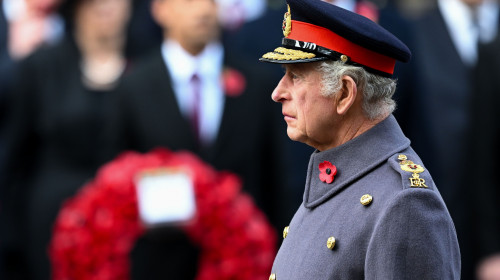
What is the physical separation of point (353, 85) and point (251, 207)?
3.26 metres

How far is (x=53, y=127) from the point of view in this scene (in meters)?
8.14

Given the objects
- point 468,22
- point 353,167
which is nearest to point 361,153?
point 353,167

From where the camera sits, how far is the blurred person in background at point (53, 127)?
26.7ft

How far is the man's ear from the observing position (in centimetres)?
366

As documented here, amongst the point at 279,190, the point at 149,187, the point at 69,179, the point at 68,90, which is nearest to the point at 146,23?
the point at 68,90

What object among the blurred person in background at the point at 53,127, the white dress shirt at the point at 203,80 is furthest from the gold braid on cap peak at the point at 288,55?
the blurred person in background at the point at 53,127

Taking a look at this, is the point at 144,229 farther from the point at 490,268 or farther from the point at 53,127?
the point at 490,268

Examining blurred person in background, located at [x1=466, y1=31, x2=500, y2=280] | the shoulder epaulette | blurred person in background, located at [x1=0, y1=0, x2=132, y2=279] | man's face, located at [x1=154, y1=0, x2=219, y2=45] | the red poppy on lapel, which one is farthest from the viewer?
blurred person in background, located at [x1=0, y1=0, x2=132, y2=279]

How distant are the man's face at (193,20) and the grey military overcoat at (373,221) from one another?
3.64 meters

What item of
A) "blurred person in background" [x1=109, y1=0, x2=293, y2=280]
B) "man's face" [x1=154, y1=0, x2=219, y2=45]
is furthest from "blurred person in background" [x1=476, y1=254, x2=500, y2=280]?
"man's face" [x1=154, y1=0, x2=219, y2=45]

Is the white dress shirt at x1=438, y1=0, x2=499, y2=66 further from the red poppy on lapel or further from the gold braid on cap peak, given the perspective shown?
the gold braid on cap peak

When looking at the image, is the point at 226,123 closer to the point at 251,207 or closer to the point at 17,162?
the point at 251,207

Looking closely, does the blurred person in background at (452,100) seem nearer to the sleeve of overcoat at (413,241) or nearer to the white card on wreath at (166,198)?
the white card on wreath at (166,198)

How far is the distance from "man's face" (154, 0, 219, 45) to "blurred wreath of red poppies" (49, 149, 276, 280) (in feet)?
3.35
